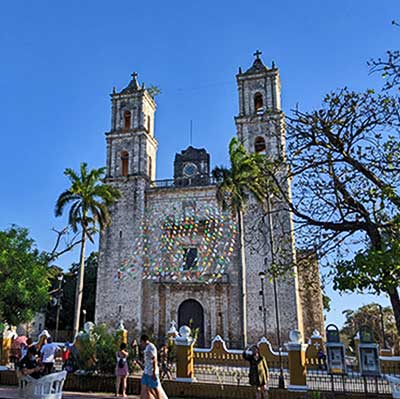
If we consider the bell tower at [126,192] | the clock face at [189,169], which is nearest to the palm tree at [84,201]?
the bell tower at [126,192]

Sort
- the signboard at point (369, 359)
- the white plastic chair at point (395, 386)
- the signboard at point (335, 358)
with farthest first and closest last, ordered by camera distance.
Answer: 1. the signboard at point (335, 358)
2. the signboard at point (369, 359)
3. the white plastic chair at point (395, 386)

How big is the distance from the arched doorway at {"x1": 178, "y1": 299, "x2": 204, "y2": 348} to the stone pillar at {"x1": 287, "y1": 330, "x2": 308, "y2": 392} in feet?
45.0

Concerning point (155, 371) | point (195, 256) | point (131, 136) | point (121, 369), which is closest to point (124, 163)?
point (131, 136)

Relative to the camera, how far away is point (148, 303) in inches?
929

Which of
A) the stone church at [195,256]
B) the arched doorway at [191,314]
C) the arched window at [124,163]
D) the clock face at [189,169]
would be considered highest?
the clock face at [189,169]

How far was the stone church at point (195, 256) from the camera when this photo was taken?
859 inches

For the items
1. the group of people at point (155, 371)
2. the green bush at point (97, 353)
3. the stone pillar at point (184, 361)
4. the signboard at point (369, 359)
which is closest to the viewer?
the group of people at point (155, 371)

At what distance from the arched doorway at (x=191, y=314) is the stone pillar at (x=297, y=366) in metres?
13.7

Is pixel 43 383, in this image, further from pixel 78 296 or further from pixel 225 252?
pixel 225 252

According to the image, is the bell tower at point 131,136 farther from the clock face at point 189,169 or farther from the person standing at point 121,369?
the person standing at point 121,369

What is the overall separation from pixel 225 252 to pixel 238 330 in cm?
405

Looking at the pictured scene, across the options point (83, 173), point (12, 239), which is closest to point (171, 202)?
point (83, 173)

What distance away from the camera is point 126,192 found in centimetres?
2530

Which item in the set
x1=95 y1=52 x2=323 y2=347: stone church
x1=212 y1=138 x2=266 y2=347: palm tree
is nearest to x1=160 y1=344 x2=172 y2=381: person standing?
x1=212 y1=138 x2=266 y2=347: palm tree
